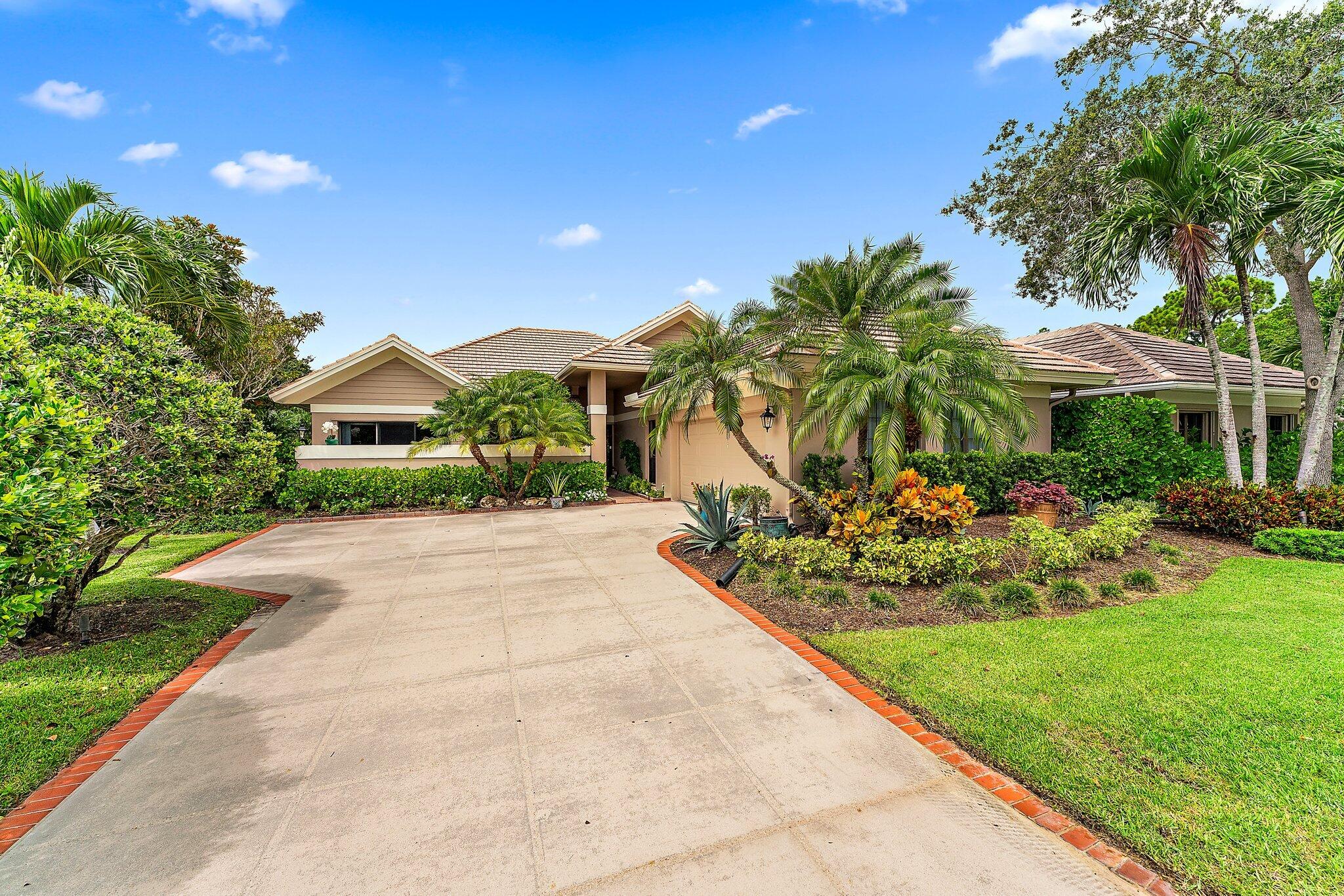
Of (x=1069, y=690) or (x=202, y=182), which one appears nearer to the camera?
(x=1069, y=690)

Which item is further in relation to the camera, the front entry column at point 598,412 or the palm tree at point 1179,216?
the front entry column at point 598,412

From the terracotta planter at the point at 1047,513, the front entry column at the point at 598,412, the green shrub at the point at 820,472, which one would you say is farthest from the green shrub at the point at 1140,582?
the front entry column at the point at 598,412

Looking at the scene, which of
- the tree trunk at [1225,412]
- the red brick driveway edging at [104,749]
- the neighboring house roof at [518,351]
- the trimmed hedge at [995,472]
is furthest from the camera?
the neighboring house roof at [518,351]

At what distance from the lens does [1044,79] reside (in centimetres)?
1396

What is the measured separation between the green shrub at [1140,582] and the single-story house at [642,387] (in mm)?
6400

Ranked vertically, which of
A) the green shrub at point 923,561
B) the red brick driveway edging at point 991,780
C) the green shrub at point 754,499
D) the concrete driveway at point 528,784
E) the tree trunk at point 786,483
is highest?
the tree trunk at point 786,483

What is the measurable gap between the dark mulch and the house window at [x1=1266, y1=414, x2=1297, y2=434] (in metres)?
27.8

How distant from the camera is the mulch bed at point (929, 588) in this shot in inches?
234

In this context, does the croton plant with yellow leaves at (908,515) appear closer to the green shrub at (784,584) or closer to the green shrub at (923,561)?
the green shrub at (923,561)

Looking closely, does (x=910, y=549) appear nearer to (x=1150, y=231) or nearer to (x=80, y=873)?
(x=80, y=873)

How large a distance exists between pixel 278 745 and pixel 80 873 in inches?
43.3

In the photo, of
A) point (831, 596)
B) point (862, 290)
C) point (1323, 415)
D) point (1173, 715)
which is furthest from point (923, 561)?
point (1323, 415)

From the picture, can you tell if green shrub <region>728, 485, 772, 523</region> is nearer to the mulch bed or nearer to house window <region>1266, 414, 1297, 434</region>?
the mulch bed

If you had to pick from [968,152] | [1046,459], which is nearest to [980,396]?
[1046,459]
